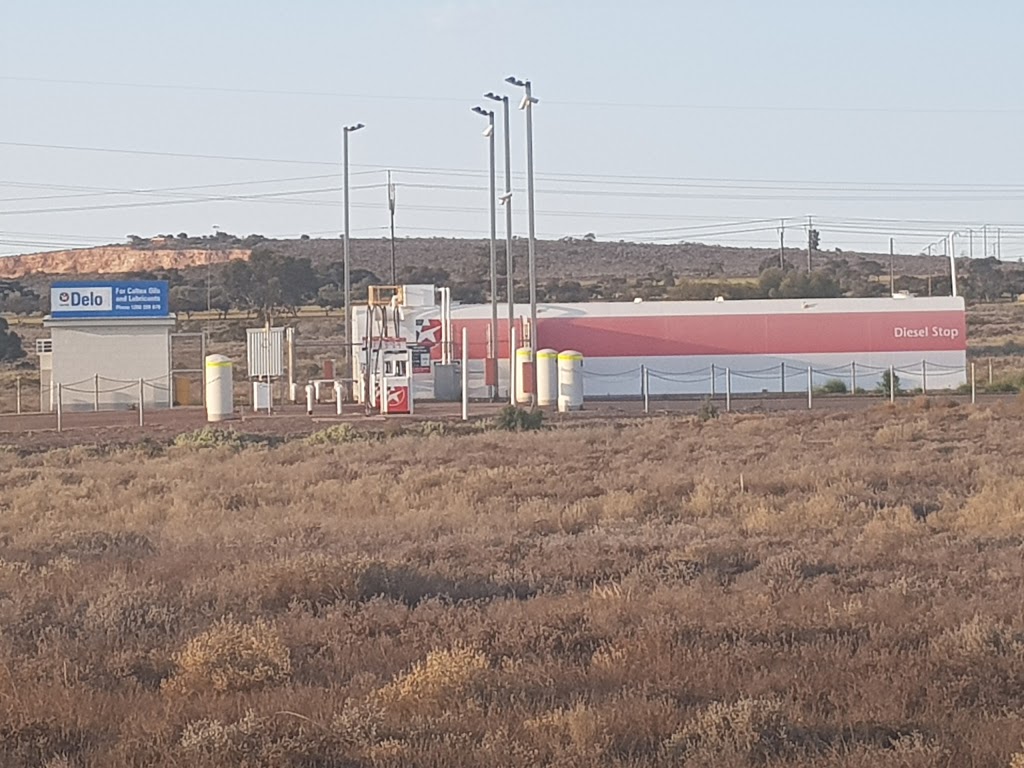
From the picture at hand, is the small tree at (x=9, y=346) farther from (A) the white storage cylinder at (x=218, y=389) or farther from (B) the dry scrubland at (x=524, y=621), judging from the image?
(B) the dry scrubland at (x=524, y=621)

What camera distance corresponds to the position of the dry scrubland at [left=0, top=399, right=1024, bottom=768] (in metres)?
6.88

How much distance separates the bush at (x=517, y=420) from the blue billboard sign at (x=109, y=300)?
16.9 metres

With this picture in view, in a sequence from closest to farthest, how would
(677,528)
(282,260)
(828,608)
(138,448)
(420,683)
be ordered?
(420,683), (828,608), (677,528), (138,448), (282,260)

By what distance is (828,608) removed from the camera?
34.0ft

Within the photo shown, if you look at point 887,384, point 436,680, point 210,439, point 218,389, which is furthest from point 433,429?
point 436,680

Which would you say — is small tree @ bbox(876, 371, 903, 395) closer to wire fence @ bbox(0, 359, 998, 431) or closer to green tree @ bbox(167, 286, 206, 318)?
wire fence @ bbox(0, 359, 998, 431)

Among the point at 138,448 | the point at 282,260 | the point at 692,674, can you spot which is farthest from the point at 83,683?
the point at 282,260

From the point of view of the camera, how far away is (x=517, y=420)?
1415 inches

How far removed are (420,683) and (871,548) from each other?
7255 millimetres

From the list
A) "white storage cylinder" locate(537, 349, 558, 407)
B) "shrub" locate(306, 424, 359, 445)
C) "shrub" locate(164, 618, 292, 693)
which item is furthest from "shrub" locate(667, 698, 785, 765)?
"white storage cylinder" locate(537, 349, 558, 407)

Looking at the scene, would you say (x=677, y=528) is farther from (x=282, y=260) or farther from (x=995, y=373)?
(x=282, y=260)

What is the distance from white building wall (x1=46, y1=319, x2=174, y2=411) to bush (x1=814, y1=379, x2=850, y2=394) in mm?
22678

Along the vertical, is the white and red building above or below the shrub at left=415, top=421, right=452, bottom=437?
above

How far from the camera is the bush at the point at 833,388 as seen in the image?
54031mm
